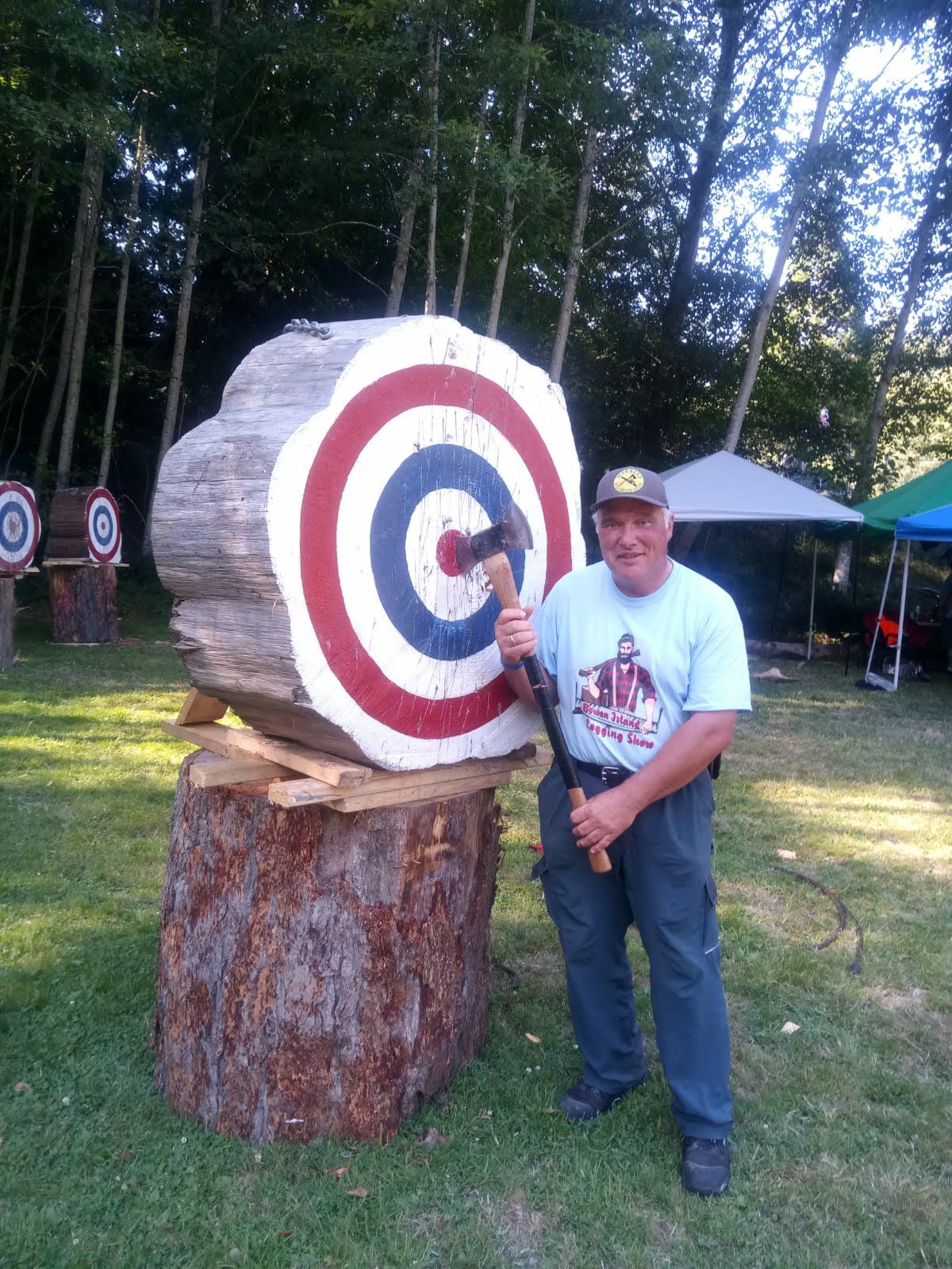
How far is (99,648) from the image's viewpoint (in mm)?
9688

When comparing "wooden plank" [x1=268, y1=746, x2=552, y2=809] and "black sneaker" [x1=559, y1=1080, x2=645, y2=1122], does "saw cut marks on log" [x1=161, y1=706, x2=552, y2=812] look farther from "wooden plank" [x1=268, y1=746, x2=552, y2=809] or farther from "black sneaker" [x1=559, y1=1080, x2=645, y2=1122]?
"black sneaker" [x1=559, y1=1080, x2=645, y2=1122]

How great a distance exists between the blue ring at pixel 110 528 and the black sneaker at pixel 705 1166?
29.9 feet

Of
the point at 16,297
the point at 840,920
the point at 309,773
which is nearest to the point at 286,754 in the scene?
the point at 309,773

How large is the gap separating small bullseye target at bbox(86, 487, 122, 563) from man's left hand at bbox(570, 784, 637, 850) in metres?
8.82

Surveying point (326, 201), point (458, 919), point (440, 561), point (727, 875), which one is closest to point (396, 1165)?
point (458, 919)

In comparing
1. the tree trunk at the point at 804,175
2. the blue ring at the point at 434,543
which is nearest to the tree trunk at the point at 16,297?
the tree trunk at the point at 804,175

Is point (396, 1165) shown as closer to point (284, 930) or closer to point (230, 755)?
point (284, 930)

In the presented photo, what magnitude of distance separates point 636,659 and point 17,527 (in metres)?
7.90

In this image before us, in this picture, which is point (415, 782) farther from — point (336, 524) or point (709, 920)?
point (709, 920)

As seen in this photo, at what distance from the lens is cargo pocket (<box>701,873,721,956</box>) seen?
2.34 m

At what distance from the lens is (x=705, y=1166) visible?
2.34 m

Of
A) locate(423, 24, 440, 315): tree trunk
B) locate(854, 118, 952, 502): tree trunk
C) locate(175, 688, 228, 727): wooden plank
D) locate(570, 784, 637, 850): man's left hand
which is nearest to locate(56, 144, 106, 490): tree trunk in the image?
locate(423, 24, 440, 315): tree trunk

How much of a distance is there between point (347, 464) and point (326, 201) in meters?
12.6

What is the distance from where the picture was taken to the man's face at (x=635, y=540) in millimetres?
2289
